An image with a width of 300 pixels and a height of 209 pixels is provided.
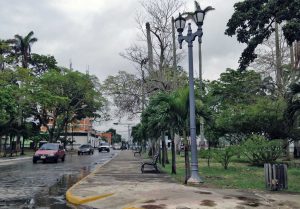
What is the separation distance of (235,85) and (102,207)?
32.8 metres

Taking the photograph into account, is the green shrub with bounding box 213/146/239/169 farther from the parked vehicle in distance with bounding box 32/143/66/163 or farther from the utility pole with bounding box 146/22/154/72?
the parked vehicle in distance with bounding box 32/143/66/163

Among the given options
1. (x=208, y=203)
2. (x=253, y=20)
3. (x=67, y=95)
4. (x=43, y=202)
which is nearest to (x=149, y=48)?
(x=253, y=20)

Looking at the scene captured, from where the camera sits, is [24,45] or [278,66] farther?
[24,45]

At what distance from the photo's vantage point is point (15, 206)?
34.5 feet

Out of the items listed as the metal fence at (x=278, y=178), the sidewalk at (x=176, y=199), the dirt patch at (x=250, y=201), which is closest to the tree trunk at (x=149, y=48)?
the sidewalk at (x=176, y=199)

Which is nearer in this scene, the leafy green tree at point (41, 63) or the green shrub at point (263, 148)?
the green shrub at point (263, 148)

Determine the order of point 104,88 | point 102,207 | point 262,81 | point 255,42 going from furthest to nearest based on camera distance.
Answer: point 104,88
point 262,81
point 255,42
point 102,207

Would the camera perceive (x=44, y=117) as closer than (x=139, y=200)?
No

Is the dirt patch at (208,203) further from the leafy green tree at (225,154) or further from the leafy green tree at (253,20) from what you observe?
the leafy green tree at (225,154)

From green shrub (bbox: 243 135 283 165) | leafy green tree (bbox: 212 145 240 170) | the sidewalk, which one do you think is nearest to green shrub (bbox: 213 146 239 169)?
leafy green tree (bbox: 212 145 240 170)

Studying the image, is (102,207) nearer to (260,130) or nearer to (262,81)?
(260,130)

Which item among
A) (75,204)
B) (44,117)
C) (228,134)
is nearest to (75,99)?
(44,117)

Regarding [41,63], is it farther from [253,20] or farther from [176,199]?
[176,199]

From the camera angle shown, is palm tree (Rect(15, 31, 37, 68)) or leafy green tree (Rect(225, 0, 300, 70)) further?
palm tree (Rect(15, 31, 37, 68))
